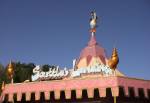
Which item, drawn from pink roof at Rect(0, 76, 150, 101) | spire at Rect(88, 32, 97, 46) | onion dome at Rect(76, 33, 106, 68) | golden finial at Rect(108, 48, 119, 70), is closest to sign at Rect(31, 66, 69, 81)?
pink roof at Rect(0, 76, 150, 101)

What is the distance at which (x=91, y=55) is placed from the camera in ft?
59.8

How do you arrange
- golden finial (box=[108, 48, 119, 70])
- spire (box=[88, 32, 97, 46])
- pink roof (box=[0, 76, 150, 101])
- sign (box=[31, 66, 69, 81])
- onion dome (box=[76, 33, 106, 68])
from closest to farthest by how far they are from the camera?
golden finial (box=[108, 48, 119, 70]) → pink roof (box=[0, 76, 150, 101]) → sign (box=[31, 66, 69, 81]) → onion dome (box=[76, 33, 106, 68]) → spire (box=[88, 32, 97, 46])

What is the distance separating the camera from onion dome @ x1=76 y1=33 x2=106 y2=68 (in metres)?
18.1

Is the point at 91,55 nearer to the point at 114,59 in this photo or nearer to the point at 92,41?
the point at 92,41

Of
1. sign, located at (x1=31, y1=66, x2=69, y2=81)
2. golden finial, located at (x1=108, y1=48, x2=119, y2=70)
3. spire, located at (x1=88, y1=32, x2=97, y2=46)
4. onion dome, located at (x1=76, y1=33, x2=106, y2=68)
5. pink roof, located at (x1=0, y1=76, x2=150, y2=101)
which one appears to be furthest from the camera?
spire, located at (x1=88, y1=32, x2=97, y2=46)

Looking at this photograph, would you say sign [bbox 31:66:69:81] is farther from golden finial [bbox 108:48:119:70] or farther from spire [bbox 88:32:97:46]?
golden finial [bbox 108:48:119:70]

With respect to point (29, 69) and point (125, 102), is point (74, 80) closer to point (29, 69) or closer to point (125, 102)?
point (125, 102)

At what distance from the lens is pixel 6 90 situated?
16938mm

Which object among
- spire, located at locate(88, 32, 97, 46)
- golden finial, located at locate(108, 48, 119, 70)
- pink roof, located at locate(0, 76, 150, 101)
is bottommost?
pink roof, located at locate(0, 76, 150, 101)

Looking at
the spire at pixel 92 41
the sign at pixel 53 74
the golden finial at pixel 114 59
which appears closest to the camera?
the golden finial at pixel 114 59

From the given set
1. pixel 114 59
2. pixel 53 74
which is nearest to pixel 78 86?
pixel 114 59

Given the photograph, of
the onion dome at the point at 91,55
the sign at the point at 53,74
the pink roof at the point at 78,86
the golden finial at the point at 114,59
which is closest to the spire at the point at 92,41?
the onion dome at the point at 91,55

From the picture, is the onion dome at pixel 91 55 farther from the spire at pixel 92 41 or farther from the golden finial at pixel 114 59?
the golden finial at pixel 114 59

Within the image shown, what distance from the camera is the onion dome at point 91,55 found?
711 inches
